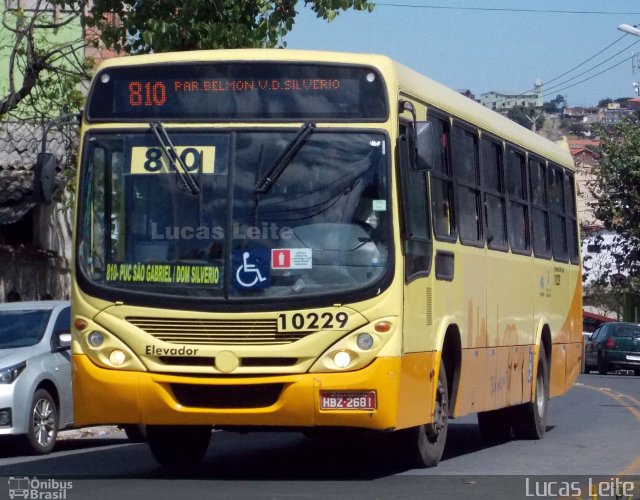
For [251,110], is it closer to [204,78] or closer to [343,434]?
[204,78]

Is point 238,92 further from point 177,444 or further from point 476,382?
point 476,382

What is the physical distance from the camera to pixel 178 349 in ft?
35.0

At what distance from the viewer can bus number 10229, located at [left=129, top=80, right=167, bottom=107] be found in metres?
11.2

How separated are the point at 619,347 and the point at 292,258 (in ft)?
104

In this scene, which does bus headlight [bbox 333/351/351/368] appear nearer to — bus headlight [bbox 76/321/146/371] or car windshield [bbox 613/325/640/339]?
bus headlight [bbox 76/321/146/371]

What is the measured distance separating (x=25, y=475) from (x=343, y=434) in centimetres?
271

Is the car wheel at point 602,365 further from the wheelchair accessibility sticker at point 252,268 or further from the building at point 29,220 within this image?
the wheelchair accessibility sticker at point 252,268

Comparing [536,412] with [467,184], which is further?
[536,412]

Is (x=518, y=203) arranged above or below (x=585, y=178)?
below

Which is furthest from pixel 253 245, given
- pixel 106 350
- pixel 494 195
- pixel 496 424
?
pixel 496 424

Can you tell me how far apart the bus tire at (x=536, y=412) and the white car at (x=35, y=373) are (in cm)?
495

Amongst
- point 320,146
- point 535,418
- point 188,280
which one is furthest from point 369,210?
point 535,418

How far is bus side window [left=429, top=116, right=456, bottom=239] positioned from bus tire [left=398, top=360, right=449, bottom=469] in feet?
3.83

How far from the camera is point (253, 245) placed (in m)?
10.7
